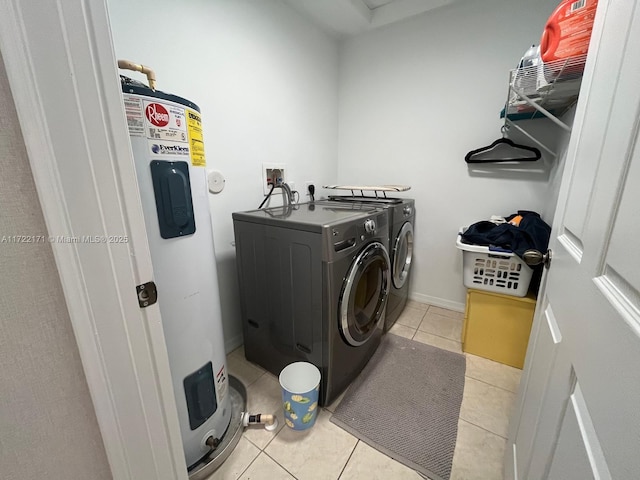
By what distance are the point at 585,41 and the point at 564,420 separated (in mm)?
1202

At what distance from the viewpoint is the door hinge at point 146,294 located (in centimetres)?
53

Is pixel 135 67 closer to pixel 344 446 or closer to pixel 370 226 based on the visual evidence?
pixel 370 226

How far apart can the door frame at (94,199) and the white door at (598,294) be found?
2.58 feet

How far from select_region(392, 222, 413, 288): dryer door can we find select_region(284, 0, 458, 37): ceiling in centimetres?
158

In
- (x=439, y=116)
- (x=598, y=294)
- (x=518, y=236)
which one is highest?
(x=439, y=116)

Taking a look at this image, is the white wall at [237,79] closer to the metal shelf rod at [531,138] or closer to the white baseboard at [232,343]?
the white baseboard at [232,343]

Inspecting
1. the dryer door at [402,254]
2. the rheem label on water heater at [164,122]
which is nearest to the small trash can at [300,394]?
the dryer door at [402,254]

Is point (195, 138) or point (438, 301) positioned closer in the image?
point (195, 138)

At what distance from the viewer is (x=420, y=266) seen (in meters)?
2.35

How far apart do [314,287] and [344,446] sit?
72 centimetres

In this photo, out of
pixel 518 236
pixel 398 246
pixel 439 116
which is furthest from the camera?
pixel 439 116

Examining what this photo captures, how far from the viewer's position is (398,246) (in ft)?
6.21

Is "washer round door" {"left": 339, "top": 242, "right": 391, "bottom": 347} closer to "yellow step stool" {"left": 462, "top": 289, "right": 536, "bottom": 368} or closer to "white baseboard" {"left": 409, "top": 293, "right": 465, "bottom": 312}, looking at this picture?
"yellow step stool" {"left": 462, "top": 289, "right": 536, "bottom": 368}

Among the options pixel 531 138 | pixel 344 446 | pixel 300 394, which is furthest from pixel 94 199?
pixel 531 138
